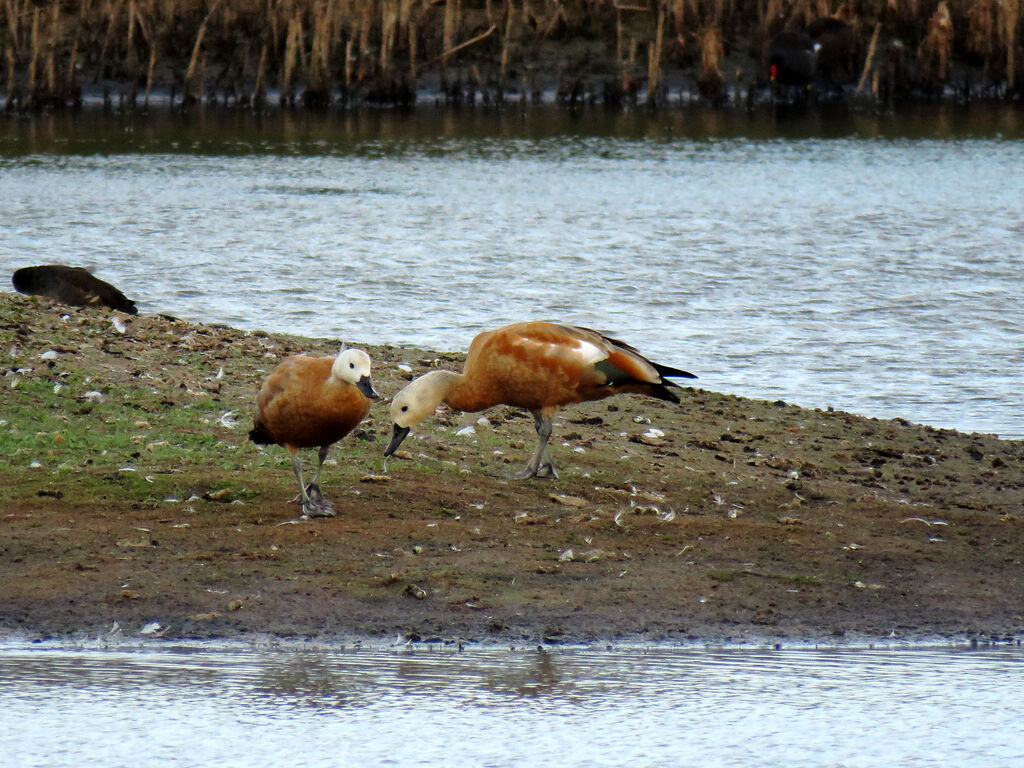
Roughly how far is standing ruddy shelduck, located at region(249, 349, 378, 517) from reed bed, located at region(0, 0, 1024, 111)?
114ft

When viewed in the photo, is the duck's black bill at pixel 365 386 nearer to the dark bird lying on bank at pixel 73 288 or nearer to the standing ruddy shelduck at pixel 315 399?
the standing ruddy shelduck at pixel 315 399

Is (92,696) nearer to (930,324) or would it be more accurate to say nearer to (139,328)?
(139,328)

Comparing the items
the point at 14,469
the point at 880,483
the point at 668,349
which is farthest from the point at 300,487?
the point at 668,349

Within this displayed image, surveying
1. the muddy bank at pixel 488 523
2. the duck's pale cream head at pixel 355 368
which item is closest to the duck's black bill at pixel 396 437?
the muddy bank at pixel 488 523

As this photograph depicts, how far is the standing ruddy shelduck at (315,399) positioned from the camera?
7.61 meters

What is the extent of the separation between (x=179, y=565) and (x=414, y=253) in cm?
1589

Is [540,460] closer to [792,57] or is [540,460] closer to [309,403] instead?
[309,403]

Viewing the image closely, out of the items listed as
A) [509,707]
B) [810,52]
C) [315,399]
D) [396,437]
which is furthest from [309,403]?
[810,52]

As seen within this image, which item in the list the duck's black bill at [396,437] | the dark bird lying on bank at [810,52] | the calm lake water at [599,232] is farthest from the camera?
the dark bird lying on bank at [810,52]

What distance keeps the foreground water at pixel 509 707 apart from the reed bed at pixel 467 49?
36.7 meters

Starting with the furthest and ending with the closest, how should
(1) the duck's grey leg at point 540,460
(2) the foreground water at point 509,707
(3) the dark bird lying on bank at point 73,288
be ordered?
(3) the dark bird lying on bank at point 73,288 < (1) the duck's grey leg at point 540,460 < (2) the foreground water at point 509,707

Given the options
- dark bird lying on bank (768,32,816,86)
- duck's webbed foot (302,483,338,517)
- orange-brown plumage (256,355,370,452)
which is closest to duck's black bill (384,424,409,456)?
duck's webbed foot (302,483,338,517)

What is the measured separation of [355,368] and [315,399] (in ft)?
0.92

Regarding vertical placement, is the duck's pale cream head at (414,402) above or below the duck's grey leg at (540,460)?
above
